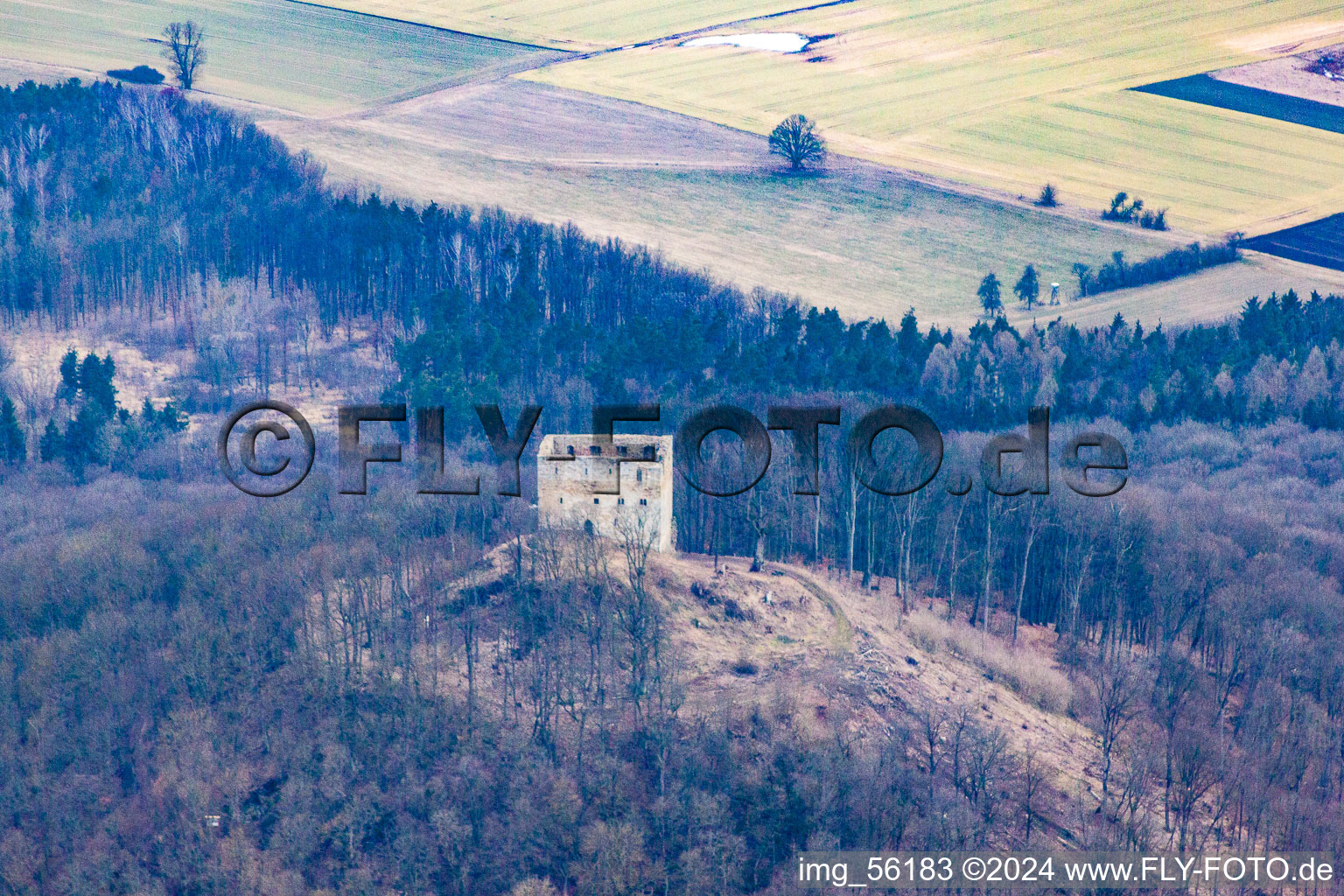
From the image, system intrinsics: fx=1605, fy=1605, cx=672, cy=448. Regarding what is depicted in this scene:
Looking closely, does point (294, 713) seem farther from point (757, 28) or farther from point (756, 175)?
point (757, 28)

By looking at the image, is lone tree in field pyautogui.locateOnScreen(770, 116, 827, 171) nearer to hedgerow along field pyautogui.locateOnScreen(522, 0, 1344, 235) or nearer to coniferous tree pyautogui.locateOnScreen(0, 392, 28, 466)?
hedgerow along field pyautogui.locateOnScreen(522, 0, 1344, 235)

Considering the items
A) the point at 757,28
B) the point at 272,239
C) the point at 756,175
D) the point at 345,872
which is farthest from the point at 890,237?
the point at 345,872

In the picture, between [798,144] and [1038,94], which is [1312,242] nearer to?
[1038,94]

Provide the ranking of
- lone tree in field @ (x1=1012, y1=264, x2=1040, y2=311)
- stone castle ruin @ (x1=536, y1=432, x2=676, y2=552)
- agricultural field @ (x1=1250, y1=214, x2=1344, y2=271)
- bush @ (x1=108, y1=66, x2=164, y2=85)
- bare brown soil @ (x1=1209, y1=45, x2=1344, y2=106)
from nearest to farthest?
stone castle ruin @ (x1=536, y1=432, x2=676, y2=552)
lone tree in field @ (x1=1012, y1=264, x2=1040, y2=311)
agricultural field @ (x1=1250, y1=214, x2=1344, y2=271)
bush @ (x1=108, y1=66, x2=164, y2=85)
bare brown soil @ (x1=1209, y1=45, x2=1344, y2=106)

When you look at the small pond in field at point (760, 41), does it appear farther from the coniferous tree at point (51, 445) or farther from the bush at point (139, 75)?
the coniferous tree at point (51, 445)

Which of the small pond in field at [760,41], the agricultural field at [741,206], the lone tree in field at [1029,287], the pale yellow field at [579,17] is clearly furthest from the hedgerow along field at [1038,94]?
the lone tree in field at [1029,287]

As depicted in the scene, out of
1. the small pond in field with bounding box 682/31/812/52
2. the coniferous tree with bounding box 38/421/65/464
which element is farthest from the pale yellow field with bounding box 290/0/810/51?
the coniferous tree with bounding box 38/421/65/464
